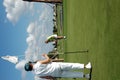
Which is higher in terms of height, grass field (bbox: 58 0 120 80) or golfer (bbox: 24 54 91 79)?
grass field (bbox: 58 0 120 80)

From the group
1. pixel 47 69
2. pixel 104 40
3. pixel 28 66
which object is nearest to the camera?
pixel 104 40

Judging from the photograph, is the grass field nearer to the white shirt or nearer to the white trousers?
the white trousers

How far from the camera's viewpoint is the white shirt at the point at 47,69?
52.6ft

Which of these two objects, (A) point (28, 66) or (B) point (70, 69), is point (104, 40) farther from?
(A) point (28, 66)

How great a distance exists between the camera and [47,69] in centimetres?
1617

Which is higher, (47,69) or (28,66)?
(28,66)

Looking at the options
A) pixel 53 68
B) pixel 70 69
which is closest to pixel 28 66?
pixel 53 68

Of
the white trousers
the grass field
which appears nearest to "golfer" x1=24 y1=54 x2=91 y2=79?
the white trousers

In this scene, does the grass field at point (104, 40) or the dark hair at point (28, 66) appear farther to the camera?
the dark hair at point (28, 66)

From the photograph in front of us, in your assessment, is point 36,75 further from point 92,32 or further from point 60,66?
point 92,32

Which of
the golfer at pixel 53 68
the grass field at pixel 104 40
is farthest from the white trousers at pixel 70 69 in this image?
the grass field at pixel 104 40

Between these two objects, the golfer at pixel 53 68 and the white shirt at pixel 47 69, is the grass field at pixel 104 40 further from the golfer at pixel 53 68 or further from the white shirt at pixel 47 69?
the white shirt at pixel 47 69

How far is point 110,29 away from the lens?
14703mm

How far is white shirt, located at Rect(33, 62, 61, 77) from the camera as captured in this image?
16044 millimetres
